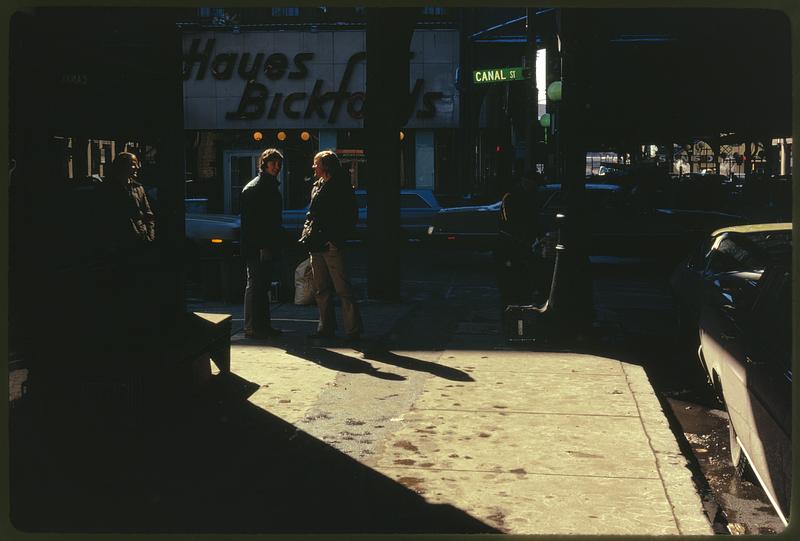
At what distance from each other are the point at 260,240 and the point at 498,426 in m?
4.20

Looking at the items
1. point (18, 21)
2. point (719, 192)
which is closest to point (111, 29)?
point (18, 21)

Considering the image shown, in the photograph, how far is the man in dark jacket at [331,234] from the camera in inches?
383

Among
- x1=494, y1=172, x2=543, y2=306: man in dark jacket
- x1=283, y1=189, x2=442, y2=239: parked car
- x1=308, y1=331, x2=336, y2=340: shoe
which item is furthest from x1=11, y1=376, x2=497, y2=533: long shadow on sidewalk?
x1=283, y1=189, x2=442, y2=239: parked car

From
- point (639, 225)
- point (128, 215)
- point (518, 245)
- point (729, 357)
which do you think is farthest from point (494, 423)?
point (639, 225)

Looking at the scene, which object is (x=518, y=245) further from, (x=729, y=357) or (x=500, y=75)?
(x=500, y=75)

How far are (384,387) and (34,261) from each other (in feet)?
10.6

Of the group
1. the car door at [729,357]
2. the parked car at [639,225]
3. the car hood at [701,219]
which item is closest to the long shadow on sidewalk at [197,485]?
the car door at [729,357]

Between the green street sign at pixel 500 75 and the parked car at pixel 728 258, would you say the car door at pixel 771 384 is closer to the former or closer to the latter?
the parked car at pixel 728 258

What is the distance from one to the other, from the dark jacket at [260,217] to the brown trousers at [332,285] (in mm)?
559

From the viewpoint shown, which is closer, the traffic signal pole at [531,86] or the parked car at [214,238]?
the parked car at [214,238]

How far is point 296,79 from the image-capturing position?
32438mm

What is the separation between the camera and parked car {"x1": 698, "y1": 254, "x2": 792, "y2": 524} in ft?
14.6

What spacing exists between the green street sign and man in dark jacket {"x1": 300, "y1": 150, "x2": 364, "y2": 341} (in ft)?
39.7

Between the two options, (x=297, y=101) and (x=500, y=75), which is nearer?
(x=500, y=75)
